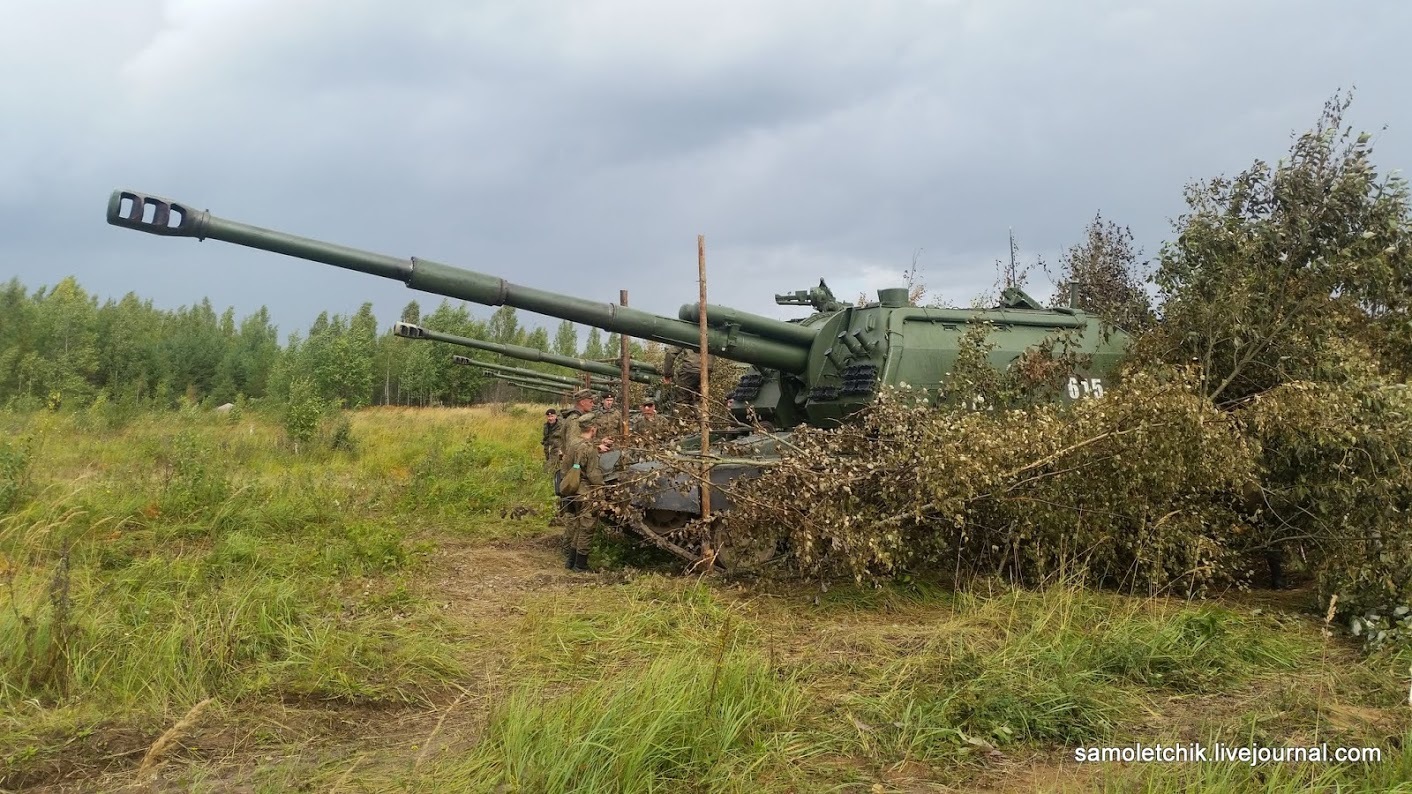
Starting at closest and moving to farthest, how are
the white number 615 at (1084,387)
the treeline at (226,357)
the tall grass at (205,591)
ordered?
the tall grass at (205,591) < the white number 615 at (1084,387) < the treeline at (226,357)

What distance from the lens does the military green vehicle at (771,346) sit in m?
6.46

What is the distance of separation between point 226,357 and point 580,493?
1618 inches

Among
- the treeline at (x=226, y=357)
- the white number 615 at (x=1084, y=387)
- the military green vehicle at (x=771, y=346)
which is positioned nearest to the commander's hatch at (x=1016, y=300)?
the military green vehicle at (x=771, y=346)

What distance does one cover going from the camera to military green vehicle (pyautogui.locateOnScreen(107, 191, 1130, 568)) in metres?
6.46

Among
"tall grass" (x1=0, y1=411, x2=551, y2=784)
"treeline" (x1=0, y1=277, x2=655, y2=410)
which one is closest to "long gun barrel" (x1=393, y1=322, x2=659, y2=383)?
"tall grass" (x1=0, y1=411, x2=551, y2=784)

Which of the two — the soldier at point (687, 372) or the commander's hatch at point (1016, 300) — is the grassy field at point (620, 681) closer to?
the commander's hatch at point (1016, 300)

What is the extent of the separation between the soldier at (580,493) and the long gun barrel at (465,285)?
114cm

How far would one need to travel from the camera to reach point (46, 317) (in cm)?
3800

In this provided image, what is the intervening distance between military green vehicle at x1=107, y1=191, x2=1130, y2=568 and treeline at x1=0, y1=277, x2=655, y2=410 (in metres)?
22.7

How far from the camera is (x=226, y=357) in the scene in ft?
141

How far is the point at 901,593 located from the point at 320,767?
13.3 ft

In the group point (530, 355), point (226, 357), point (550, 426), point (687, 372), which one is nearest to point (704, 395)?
point (687, 372)

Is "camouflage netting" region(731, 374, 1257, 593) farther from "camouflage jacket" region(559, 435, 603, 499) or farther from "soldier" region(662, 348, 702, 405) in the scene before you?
"soldier" region(662, 348, 702, 405)

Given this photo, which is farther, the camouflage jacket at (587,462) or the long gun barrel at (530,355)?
the long gun barrel at (530,355)
